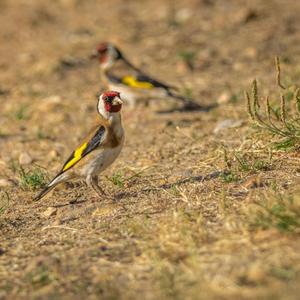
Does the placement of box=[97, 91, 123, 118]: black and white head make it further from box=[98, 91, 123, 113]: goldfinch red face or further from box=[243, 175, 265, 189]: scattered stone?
box=[243, 175, 265, 189]: scattered stone

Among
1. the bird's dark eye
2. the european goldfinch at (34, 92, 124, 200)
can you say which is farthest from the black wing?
the bird's dark eye

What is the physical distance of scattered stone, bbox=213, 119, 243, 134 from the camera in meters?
7.39

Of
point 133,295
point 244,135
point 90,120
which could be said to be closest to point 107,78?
point 90,120

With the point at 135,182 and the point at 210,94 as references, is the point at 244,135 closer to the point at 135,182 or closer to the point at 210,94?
the point at 135,182

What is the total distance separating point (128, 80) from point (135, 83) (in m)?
0.24

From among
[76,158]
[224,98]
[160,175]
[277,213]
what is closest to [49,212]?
[76,158]

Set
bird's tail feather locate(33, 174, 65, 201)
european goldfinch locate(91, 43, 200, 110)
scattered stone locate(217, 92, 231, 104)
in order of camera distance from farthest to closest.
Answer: european goldfinch locate(91, 43, 200, 110)
scattered stone locate(217, 92, 231, 104)
bird's tail feather locate(33, 174, 65, 201)

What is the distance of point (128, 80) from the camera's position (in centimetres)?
991

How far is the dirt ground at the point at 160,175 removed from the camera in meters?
4.21

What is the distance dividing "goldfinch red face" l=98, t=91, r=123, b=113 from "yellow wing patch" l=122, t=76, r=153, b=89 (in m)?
3.01

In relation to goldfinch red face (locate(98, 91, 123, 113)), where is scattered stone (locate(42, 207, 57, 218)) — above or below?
below

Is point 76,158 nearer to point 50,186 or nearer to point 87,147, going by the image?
point 87,147

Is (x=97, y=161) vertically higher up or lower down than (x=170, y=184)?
higher up

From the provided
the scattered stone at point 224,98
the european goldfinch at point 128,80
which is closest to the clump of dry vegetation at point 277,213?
the scattered stone at point 224,98
